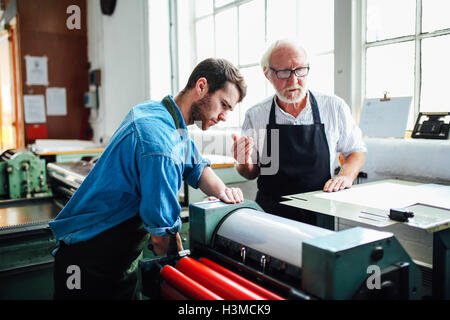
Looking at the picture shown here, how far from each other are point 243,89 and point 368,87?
1267 mm

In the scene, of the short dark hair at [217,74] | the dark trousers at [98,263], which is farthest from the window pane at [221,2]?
the dark trousers at [98,263]

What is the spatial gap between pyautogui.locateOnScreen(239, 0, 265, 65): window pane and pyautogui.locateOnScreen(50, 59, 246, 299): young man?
200 centimetres

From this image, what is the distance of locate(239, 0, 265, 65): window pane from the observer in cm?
329

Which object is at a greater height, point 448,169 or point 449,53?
point 449,53

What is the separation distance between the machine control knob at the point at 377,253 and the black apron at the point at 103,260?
A: 0.77 m

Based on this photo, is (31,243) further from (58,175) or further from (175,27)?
(175,27)

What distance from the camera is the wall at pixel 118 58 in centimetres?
412

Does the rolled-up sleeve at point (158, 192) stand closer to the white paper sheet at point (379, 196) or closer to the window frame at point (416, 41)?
the white paper sheet at point (379, 196)

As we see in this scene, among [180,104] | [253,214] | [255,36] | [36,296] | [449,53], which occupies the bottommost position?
[36,296]

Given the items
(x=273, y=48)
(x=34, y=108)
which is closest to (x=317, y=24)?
(x=273, y=48)

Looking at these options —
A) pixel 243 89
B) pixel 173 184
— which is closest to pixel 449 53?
pixel 243 89

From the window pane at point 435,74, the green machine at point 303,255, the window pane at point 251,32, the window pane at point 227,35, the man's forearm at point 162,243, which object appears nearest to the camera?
the green machine at point 303,255

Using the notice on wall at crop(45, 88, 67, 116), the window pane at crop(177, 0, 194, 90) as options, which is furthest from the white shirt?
the notice on wall at crop(45, 88, 67, 116)
